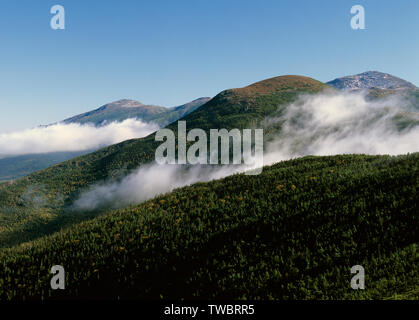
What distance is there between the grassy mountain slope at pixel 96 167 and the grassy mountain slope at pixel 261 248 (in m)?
72.6

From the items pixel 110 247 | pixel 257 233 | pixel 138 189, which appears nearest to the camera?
pixel 257 233

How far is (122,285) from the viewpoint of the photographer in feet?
50.1

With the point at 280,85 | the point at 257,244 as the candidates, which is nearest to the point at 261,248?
the point at 257,244

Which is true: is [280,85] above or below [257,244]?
above

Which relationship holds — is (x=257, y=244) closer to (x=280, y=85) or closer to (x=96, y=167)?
(x=96, y=167)

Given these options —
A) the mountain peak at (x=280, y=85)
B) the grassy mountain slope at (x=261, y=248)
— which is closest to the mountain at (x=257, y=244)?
the grassy mountain slope at (x=261, y=248)

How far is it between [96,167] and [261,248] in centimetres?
14839

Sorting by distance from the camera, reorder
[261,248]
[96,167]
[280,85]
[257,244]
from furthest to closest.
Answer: [280,85] → [96,167] → [257,244] → [261,248]

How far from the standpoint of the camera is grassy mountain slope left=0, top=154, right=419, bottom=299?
1178cm

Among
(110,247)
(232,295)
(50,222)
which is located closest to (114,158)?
(50,222)

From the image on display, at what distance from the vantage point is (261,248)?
15414 millimetres

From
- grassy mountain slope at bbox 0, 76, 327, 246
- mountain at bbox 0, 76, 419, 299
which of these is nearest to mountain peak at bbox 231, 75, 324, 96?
grassy mountain slope at bbox 0, 76, 327, 246
